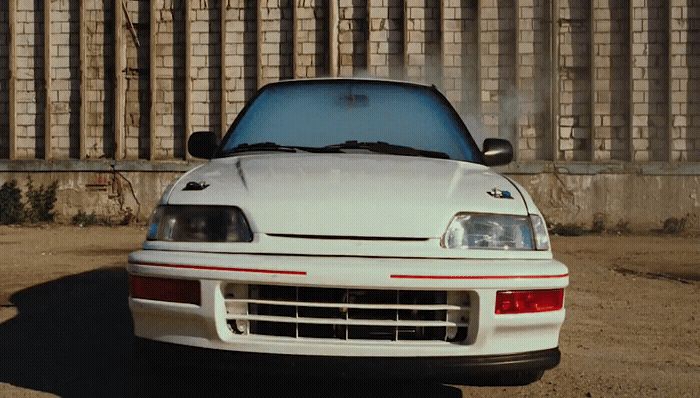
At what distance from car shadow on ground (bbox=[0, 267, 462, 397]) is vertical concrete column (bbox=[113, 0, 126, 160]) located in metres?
8.49

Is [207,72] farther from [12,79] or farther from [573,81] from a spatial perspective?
[573,81]

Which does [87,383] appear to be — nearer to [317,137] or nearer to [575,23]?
[317,137]

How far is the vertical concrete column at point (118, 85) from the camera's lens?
1498cm

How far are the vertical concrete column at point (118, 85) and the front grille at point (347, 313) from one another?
12.4 m

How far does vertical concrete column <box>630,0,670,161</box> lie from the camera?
14297mm

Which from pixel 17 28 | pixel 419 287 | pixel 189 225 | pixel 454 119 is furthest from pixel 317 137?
pixel 17 28

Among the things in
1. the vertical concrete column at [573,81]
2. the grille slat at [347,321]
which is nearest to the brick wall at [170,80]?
the vertical concrete column at [573,81]

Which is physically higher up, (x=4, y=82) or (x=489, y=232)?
(x=4, y=82)

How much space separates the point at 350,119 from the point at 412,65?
10.4 metres

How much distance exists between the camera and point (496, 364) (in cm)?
313

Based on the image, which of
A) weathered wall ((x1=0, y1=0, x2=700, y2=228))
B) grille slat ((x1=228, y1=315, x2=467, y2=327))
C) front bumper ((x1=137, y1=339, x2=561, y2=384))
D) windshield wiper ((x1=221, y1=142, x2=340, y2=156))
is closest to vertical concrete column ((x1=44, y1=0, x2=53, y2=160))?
weathered wall ((x1=0, y1=0, x2=700, y2=228))

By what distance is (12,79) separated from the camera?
15125 mm

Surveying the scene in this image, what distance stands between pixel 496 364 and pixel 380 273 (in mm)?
545

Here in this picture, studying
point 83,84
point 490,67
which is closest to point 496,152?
point 490,67
